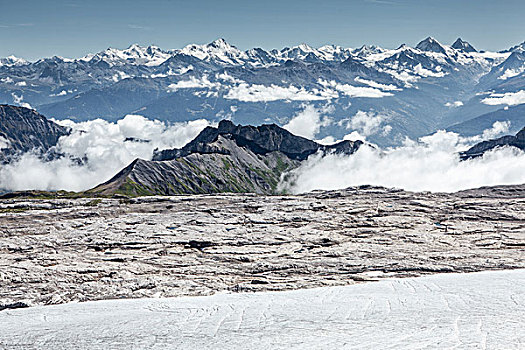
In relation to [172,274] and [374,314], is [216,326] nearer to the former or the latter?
[374,314]

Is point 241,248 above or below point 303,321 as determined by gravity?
below

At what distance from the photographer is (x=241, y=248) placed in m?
76.8

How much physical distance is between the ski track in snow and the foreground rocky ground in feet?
36.7

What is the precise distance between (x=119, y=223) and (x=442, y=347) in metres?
87.8

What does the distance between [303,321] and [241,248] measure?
44.0m

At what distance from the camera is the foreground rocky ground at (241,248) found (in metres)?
57.2

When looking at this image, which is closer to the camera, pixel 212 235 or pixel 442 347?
pixel 442 347

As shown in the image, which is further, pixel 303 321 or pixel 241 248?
pixel 241 248

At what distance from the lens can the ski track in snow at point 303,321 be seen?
93.2 ft

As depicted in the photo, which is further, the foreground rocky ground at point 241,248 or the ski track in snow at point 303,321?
the foreground rocky ground at point 241,248

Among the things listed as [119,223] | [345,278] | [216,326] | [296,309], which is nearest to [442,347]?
[296,309]

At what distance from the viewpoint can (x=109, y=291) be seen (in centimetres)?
5416

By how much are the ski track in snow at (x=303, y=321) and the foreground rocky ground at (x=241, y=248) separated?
440 inches

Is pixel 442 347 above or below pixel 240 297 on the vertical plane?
above
